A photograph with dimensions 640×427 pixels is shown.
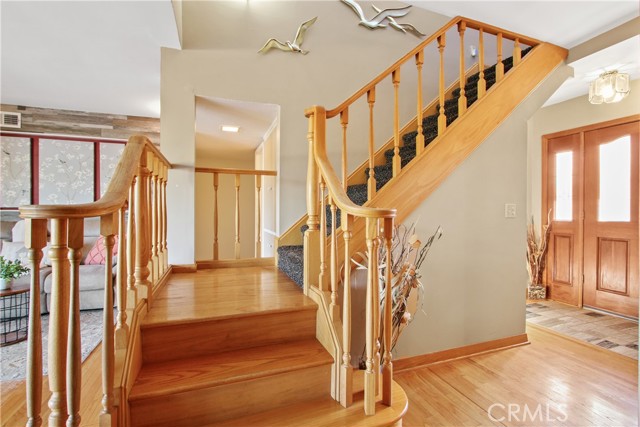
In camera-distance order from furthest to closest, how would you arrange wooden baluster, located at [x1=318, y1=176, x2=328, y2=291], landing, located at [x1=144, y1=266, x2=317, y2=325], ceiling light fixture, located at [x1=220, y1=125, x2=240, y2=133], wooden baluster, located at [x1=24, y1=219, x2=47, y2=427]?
1. ceiling light fixture, located at [x1=220, y1=125, x2=240, y2=133]
2. wooden baluster, located at [x1=318, y1=176, x2=328, y2=291]
3. landing, located at [x1=144, y1=266, x2=317, y2=325]
4. wooden baluster, located at [x1=24, y1=219, x2=47, y2=427]

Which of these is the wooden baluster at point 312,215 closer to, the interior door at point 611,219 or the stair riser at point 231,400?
the stair riser at point 231,400

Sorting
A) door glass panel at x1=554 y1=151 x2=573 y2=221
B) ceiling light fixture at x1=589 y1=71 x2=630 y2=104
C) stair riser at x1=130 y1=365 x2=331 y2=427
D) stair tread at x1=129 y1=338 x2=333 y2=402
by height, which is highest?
ceiling light fixture at x1=589 y1=71 x2=630 y2=104

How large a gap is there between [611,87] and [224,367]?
366 cm

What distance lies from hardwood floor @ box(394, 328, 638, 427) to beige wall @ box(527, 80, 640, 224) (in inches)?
87.1

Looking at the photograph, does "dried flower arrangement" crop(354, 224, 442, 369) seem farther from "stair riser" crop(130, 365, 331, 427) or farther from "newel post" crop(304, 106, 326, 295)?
"stair riser" crop(130, 365, 331, 427)

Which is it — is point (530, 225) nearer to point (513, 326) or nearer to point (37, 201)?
point (513, 326)

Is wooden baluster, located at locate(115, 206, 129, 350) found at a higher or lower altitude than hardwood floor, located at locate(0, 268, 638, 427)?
higher

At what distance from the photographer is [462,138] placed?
224cm

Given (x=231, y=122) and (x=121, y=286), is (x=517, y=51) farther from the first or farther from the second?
(x=121, y=286)

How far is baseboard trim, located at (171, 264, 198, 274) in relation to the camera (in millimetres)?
2471

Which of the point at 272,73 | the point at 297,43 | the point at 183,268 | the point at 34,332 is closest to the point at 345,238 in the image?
the point at 34,332

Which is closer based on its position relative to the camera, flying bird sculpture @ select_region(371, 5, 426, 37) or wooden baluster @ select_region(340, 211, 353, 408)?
wooden baluster @ select_region(340, 211, 353, 408)

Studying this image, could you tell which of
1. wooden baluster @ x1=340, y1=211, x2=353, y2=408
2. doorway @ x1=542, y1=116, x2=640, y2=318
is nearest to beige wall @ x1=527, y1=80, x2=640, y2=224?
doorway @ x1=542, y1=116, x2=640, y2=318

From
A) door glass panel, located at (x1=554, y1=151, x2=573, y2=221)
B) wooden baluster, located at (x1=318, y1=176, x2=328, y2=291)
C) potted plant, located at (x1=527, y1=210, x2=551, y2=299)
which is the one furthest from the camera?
potted plant, located at (x1=527, y1=210, x2=551, y2=299)
